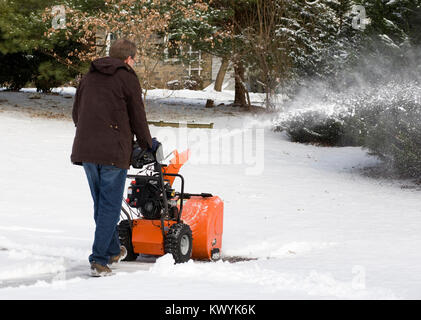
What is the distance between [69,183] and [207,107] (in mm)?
15309

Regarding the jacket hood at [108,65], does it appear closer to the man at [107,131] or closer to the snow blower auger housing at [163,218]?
the man at [107,131]

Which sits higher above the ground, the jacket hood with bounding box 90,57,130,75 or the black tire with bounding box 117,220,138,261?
the jacket hood with bounding box 90,57,130,75

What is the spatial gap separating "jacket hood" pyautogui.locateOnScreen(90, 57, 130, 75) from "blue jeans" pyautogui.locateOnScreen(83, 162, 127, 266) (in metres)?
0.75

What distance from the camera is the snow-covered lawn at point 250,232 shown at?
196 inches

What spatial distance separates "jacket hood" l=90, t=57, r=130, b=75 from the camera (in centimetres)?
536

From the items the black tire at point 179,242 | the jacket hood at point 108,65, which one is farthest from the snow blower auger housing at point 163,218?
the jacket hood at point 108,65

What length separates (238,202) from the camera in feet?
35.1

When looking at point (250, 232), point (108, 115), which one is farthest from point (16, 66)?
point (108, 115)

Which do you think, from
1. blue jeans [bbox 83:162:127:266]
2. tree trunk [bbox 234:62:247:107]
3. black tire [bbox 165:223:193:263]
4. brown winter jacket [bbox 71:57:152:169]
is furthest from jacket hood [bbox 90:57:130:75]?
tree trunk [bbox 234:62:247:107]

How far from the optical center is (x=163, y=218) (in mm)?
6160

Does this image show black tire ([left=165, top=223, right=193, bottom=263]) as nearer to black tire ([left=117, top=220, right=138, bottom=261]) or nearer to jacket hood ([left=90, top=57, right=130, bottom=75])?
black tire ([left=117, top=220, right=138, bottom=261])

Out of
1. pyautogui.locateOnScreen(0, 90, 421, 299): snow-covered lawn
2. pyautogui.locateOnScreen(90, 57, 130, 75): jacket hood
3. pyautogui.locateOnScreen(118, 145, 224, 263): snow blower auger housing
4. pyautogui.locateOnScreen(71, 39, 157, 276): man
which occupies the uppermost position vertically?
pyautogui.locateOnScreen(90, 57, 130, 75): jacket hood
